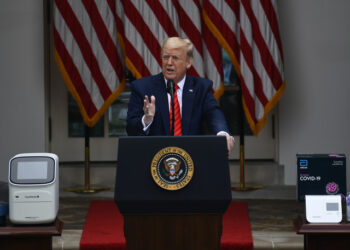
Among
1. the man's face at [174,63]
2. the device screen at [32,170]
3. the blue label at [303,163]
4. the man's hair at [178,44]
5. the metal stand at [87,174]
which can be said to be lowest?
the metal stand at [87,174]

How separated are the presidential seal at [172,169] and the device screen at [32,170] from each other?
0.56 m

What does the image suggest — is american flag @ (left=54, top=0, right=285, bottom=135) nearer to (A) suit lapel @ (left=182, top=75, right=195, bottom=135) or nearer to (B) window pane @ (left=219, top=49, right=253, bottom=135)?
(B) window pane @ (left=219, top=49, right=253, bottom=135)

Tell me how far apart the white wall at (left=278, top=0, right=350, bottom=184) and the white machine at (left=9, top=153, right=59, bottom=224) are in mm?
3437

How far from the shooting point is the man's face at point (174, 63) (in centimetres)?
253

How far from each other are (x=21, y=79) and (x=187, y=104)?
10.7ft

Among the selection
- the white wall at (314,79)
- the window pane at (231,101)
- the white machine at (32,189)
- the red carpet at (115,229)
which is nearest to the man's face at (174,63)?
the white machine at (32,189)

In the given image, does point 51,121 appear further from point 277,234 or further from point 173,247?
point 173,247

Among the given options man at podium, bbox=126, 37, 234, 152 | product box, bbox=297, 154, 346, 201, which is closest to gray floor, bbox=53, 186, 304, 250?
product box, bbox=297, 154, 346, 201

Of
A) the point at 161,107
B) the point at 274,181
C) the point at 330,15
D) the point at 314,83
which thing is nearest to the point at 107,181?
the point at 274,181

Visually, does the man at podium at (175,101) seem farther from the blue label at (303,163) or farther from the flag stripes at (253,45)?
the flag stripes at (253,45)

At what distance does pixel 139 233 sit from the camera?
84.2 inches

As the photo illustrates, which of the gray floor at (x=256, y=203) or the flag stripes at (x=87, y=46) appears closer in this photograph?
the gray floor at (x=256, y=203)

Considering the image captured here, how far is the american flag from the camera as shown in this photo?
17.1ft

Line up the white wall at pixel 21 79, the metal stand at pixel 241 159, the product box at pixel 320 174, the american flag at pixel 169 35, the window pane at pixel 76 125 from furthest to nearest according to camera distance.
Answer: the window pane at pixel 76 125 < the white wall at pixel 21 79 < the metal stand at pixel 241 159 < the american flag at pixel 169 35 < the product box at pixel 320 174
